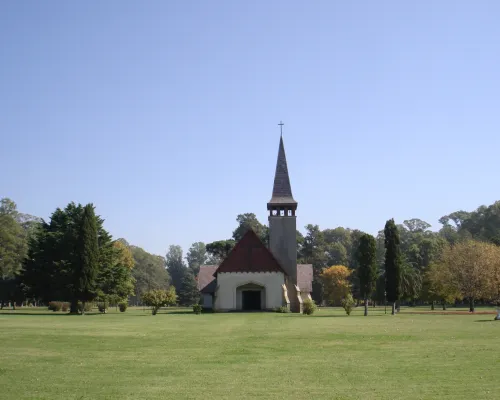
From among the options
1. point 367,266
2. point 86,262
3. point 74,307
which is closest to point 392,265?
point 367,266

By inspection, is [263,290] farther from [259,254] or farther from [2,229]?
[2,229]

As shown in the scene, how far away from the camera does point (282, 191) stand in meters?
63.6

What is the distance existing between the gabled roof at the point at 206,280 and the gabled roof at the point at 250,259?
7766mm

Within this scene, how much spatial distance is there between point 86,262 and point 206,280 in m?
20.6

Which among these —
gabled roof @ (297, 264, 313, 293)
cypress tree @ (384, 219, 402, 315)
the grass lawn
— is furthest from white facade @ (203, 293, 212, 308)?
the grass lawn

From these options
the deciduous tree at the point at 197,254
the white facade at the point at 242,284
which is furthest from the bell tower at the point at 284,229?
the deciduous tree at the point at 197,254

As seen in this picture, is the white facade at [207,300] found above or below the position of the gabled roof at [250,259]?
below

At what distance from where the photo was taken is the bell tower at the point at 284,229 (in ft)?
201

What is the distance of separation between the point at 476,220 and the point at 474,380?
3994 inches

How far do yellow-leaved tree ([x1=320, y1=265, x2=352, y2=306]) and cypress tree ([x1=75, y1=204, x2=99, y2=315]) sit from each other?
145ft

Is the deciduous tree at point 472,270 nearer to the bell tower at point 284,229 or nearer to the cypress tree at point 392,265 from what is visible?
the cypress tree at point 392,265

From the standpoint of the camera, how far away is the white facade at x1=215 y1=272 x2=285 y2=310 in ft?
188

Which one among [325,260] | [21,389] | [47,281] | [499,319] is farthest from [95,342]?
[325,260]

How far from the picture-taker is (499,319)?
37.3 metres
